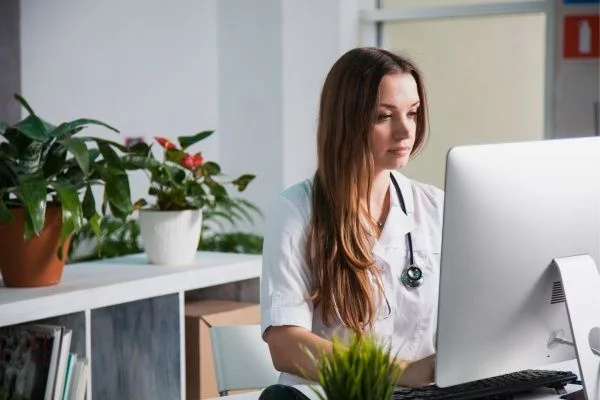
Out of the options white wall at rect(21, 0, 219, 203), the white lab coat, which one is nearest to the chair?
the white lab coat

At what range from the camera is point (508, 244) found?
180 cm

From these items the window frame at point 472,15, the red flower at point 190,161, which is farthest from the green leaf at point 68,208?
the window frame at point 472,15

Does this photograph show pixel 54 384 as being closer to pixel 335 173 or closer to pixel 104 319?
pixel 104 319

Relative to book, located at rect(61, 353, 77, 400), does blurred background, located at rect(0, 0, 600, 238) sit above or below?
above

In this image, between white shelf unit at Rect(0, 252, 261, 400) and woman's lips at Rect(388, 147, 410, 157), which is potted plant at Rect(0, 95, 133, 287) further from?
woman's lips at Rect(388, 147, 410, 157)

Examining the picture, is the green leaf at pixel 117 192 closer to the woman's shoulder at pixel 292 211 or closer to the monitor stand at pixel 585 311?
the woman's shoulder at pixel 292 211

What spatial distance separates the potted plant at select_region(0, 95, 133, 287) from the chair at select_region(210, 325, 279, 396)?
57 centimetres

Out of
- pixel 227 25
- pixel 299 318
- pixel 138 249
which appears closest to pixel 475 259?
pixel 299 318

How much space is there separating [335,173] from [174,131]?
2.57m

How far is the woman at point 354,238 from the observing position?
2277mm

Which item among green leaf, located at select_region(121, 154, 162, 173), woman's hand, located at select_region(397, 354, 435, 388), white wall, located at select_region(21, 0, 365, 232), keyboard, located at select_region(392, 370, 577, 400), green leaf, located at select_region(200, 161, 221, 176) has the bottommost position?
keyboard, located at select_region(392, 370, 577, 400)

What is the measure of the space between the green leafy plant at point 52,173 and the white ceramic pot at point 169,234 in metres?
0.32

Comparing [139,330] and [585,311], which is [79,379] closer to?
[139,330]

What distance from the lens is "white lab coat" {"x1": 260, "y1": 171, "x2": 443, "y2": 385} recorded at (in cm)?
230
